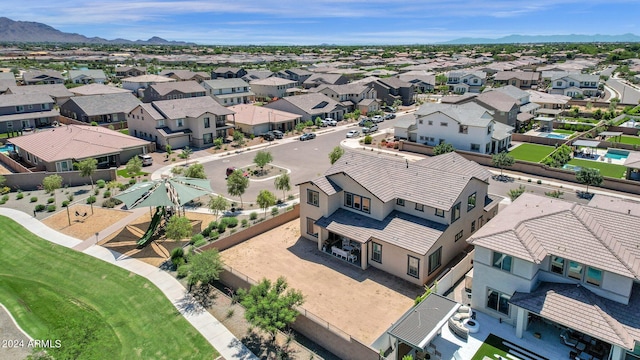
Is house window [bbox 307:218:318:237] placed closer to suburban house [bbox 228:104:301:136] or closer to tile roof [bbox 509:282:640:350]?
tile roof [bbox 509:282:640:350]

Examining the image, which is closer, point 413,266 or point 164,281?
point 413,266

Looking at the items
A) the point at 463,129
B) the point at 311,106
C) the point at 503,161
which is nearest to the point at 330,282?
the point at 503,161

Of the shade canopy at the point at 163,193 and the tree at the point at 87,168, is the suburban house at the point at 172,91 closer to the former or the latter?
the tree at the point at 87,168

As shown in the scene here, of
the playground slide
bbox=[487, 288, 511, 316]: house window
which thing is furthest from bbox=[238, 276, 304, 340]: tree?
the playground slide

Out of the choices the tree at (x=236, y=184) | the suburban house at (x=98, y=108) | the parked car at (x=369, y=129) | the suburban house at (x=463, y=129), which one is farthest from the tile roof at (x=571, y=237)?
the suburban house at (x=98, y=108)

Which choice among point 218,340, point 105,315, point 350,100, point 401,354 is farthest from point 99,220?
point 350,100

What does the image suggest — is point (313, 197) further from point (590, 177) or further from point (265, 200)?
point (590, 177)
